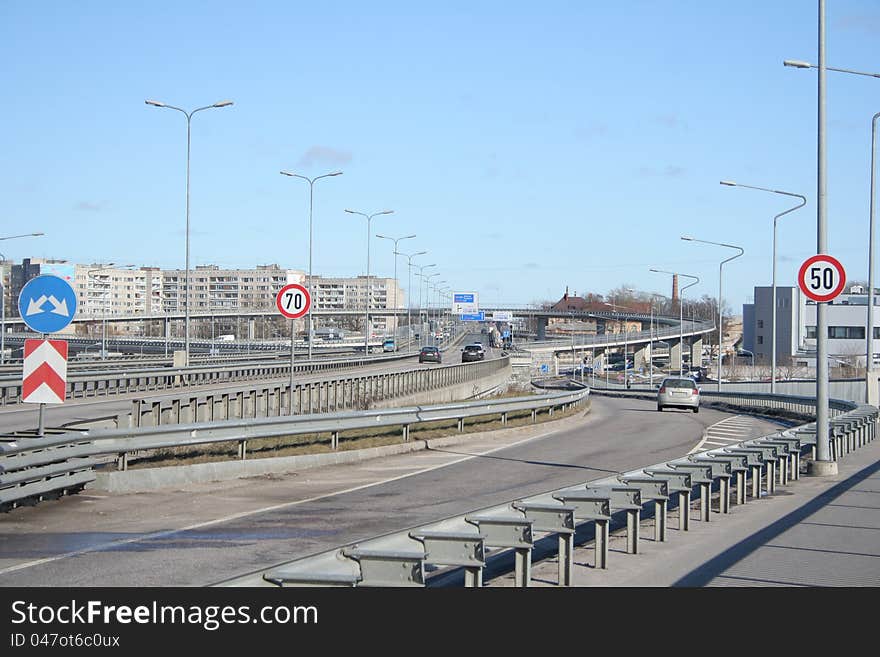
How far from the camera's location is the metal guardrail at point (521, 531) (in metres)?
6.98

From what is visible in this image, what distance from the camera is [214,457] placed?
1834cm

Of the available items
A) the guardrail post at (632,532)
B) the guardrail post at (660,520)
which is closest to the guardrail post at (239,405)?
the guardrail post at (660,520)

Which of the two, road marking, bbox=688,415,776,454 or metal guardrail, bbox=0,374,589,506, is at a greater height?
metal guardrail, bbox=0,374,589,506

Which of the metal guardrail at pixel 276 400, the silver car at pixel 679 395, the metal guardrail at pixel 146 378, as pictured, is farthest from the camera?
the silver car at pixel 679 395

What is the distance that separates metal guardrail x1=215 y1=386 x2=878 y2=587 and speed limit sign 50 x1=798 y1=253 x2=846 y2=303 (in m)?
3.45

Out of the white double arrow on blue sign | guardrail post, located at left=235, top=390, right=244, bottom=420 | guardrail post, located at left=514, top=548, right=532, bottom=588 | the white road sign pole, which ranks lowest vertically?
guardrail post, located at left=514, top=548, right=532, bottom=588

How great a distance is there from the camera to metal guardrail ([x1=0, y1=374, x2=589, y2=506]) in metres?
13.2

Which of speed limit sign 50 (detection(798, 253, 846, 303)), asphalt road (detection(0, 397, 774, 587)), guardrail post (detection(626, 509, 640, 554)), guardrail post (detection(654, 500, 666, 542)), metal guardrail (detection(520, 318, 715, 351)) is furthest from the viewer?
metal guardrail (detection(520, 318, 715, 351))

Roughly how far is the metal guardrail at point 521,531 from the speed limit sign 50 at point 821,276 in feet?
11.3

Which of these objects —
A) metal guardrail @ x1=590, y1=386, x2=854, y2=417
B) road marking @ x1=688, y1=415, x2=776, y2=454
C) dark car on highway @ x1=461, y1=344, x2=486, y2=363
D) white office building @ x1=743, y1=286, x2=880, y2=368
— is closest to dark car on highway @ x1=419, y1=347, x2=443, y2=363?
dark car on highway @ x1=461, y1=344, x2=486, y2=363

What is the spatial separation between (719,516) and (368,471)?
726 cm

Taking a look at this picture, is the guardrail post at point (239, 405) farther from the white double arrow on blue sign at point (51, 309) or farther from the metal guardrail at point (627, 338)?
the metal guardrail at point (627, 338)

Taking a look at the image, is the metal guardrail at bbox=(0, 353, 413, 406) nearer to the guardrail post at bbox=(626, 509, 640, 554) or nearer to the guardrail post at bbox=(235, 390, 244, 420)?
the guardrail post at bbox=(235, 390, 244, 420)
